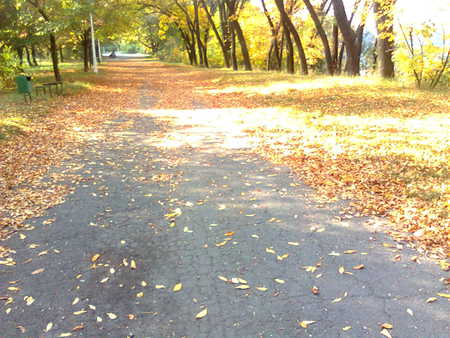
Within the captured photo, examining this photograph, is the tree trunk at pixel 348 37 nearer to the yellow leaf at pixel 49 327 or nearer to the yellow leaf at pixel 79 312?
the yellow leaf at pixel 79 312

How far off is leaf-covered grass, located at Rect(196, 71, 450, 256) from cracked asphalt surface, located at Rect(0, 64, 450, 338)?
0.57 meters

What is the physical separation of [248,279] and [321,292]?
0.72 metres

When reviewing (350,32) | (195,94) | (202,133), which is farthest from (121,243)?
(350,32)

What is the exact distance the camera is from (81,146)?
8680mm

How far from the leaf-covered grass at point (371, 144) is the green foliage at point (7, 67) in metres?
11.3

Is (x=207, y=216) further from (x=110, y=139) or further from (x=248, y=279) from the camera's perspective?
(x=110, y=139)

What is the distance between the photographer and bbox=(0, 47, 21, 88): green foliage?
17.2 metres

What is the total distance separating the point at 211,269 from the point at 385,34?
520 inches

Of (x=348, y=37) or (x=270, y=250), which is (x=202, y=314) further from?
(x=348, y=37)

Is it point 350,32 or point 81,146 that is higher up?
point 350,32

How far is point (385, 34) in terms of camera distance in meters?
13.7

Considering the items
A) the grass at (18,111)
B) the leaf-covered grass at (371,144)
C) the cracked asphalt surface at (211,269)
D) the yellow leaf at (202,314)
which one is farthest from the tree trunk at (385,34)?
the yellow leaf at (202,314)

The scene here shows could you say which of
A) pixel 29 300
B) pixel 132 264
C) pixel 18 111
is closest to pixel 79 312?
pixel 29 300

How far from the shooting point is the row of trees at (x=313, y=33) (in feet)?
45.4
